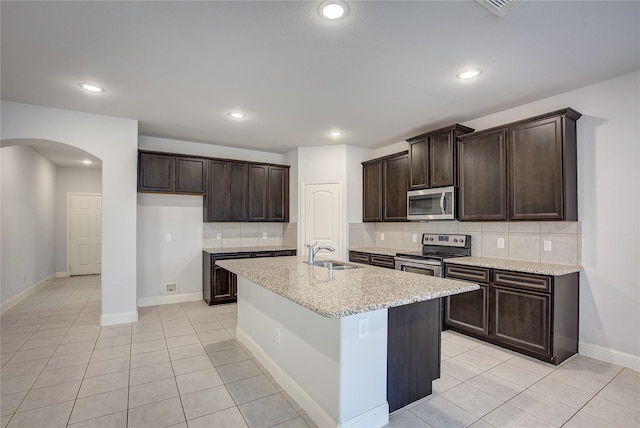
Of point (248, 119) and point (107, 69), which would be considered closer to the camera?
point (107, 69)

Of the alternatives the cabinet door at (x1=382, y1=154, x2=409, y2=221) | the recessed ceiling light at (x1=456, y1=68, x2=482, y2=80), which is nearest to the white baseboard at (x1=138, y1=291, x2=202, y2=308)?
the cabinet door at (x1=382, y1=154, x2=409, y2=221)

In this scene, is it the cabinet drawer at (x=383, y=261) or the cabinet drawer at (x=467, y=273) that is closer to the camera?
the cabinet drawer at (x=467, y=273)

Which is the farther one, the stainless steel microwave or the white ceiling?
the stainless steel microwave

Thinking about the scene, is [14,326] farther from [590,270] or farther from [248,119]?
[590,270]

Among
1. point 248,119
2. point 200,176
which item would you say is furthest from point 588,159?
point 200,176

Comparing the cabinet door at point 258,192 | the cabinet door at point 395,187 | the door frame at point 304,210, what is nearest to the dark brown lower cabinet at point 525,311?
the cabinet door at point 395,187

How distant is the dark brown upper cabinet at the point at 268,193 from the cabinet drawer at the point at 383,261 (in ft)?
5.93

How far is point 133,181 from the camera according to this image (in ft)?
13.5

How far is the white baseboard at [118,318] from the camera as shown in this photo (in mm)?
3934

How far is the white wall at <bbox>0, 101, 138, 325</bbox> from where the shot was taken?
3.83 meters

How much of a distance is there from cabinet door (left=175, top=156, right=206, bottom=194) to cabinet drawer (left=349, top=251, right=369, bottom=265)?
8.60ft

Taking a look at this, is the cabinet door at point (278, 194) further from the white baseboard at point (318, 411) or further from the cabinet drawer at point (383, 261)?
the white baseboard at point (318, 411)

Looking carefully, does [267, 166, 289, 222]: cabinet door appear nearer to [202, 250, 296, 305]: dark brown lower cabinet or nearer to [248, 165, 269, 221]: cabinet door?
[248, 165, 269, 221]: cabinet door

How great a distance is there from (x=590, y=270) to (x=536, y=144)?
1.33m
